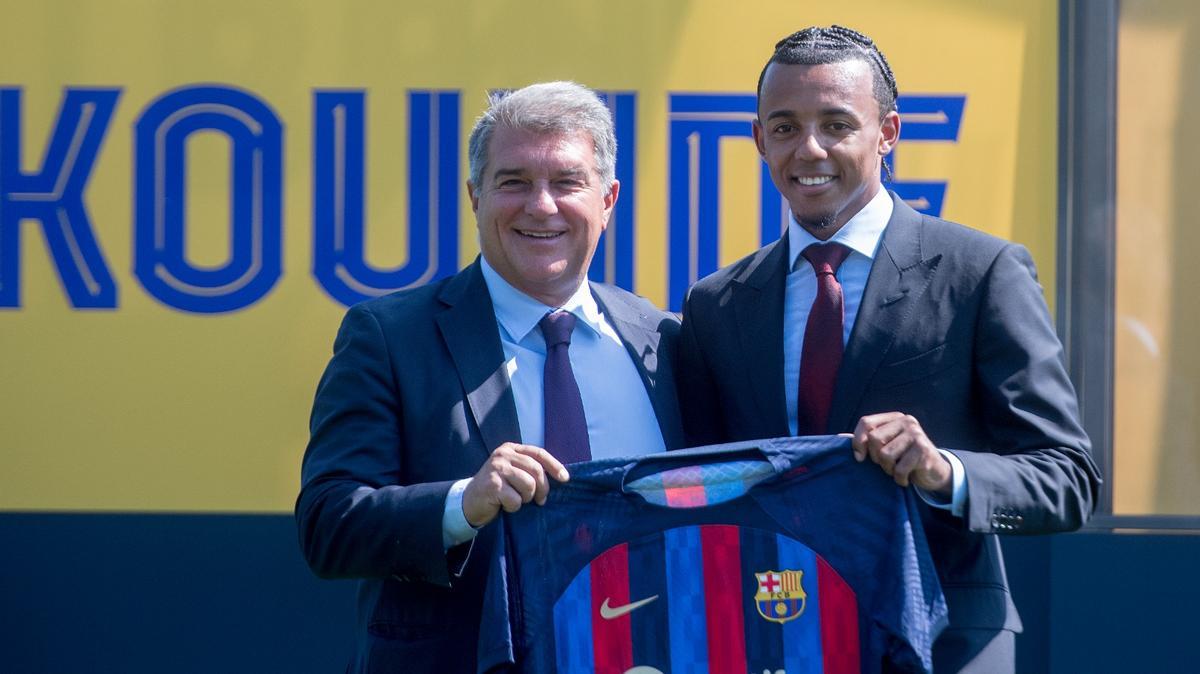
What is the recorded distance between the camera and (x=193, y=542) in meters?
3.94

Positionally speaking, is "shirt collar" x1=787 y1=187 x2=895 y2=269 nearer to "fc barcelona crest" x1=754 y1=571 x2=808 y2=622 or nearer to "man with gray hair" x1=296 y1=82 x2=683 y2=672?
"man with gray hair" x1=296 y1=82 x2=683 y2=672

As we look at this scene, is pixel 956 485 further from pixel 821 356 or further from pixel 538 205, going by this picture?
pixel 538 205

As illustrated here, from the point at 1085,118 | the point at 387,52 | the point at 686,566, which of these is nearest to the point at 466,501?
the point at 686,566

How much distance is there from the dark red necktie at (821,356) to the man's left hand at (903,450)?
27cm

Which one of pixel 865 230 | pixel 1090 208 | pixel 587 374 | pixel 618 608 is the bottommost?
pixel 618 608

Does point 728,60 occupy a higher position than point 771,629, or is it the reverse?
point 728,60

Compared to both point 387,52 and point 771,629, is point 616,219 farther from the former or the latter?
point 771,629

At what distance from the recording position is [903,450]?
7.52 ft

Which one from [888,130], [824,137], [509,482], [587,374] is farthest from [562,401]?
[888,130]

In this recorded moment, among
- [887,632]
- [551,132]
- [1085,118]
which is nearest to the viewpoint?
[887,632]

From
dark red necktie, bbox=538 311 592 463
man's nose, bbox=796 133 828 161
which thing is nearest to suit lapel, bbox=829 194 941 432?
man's nose, bbox=796 133 828 161

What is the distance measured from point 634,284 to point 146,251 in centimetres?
140

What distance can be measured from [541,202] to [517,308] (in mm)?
233

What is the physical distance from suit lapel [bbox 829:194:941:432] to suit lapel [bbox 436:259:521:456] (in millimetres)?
621
